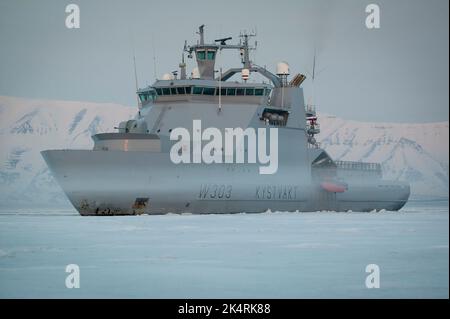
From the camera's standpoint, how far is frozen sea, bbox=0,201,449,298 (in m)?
16.4

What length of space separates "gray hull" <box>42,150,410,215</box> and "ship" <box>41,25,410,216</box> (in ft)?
0.14

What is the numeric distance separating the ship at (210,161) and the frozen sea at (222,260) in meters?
6.28

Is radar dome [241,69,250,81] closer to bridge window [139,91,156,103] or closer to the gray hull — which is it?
bridge window [139,91,156,103]

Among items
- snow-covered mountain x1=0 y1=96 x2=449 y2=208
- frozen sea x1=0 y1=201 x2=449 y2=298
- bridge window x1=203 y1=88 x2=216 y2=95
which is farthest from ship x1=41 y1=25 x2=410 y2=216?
snow-covered mountain x1=0 y1=96 x2=449 y2=208

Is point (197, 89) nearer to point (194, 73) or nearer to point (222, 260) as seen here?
point (194, 73)

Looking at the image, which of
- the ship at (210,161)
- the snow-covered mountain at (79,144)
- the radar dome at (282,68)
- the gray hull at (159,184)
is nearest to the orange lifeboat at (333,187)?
the ship at (210,161)

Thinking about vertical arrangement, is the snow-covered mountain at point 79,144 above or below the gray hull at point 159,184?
above

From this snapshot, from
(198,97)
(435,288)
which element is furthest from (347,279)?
(198,97)

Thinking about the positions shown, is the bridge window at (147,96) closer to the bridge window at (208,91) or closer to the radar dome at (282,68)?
the bridge window at (208,91)

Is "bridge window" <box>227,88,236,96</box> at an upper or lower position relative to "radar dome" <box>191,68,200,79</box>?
lower

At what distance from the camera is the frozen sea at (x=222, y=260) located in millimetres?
16359

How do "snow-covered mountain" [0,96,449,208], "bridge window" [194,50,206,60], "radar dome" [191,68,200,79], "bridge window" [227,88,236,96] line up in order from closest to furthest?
1. "bridge window" [227,88,236,96]
2. "bridge window" [194,50,206,60]
3. "radar dome" [191,68,200,79]
4. "snow-covered mountain" [0,96,449,208]
